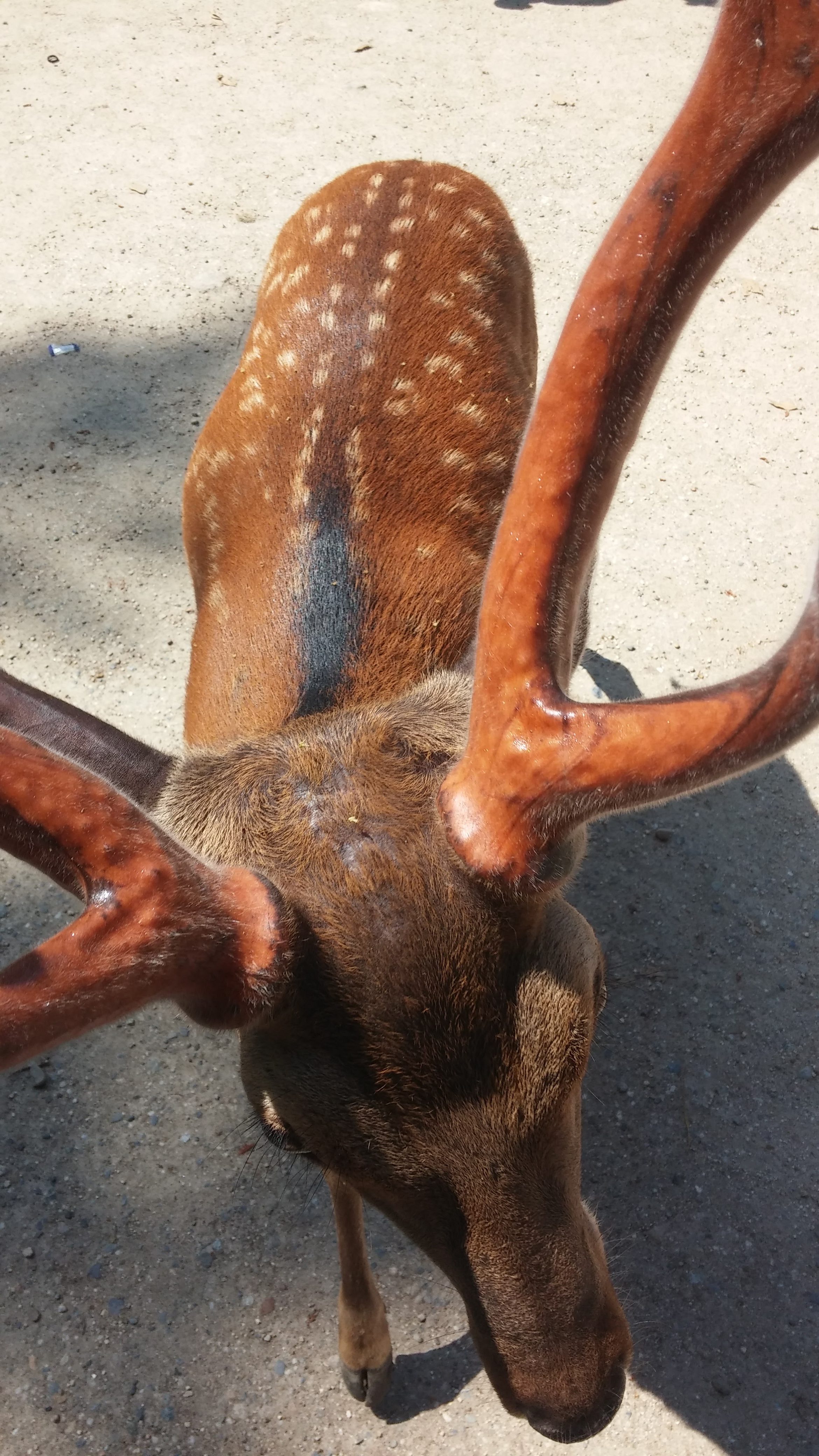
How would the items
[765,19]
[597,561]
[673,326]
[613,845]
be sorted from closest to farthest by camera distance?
[765,19] → [673,326] → [613,845] → [597,561]

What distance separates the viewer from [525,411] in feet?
10.9

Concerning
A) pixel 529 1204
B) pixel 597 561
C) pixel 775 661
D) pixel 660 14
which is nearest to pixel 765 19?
pixel 775 661

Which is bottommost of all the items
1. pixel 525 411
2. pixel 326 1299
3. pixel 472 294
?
pixel 326 1299

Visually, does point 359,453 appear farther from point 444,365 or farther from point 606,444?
point 606,444

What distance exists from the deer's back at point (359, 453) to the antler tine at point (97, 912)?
31.7 inches

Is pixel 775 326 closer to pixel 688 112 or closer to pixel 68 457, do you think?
pixel 68 457

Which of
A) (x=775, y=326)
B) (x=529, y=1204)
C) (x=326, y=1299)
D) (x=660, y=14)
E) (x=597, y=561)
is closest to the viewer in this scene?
(x=529, y=1204)

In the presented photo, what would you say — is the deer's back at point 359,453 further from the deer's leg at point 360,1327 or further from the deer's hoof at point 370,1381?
the deer's hoof at point 370,1381

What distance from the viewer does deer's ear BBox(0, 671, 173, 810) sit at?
6.16 ft

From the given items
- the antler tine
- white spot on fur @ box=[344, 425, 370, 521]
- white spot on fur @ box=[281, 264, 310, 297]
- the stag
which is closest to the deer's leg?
the stag

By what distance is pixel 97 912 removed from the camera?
1.47m

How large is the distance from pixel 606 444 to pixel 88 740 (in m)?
0.96

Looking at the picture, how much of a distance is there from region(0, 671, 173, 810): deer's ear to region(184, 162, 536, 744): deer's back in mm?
376

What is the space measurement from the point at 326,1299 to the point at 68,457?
3536 millimetres
